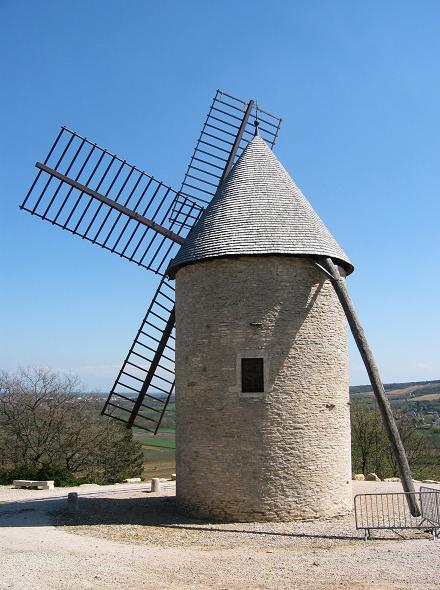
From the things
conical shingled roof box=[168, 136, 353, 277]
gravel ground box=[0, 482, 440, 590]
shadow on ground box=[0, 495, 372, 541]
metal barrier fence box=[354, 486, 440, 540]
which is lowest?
gravel ground box=[0, 482, 440, 590]

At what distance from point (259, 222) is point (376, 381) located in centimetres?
397

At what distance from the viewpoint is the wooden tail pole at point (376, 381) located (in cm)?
1169

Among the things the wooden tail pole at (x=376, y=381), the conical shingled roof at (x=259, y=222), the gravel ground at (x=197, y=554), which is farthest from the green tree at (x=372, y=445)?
the gravel ground at (x=197, y=554)

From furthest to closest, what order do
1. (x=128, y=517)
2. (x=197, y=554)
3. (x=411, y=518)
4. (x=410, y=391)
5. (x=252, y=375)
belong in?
(x=410, y=391), (x=128, y=517), (x=252, y=375), (x=411, y=518), (x=197, y=554)

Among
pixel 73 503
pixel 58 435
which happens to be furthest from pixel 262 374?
pixel 58 435

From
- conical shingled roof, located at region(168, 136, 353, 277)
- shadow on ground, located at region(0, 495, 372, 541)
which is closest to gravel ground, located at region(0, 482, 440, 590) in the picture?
shadow on ground, located at region(0, 495, 372, 541)

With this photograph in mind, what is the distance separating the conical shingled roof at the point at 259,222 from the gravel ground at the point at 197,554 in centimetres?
527

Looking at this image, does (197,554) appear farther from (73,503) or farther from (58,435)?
(58,435)

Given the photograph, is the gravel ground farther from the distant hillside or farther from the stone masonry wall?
the distant hillside

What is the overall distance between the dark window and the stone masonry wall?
1.23 feet

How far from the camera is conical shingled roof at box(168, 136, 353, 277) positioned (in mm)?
12680

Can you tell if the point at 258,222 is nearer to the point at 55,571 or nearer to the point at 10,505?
the point at 55,571

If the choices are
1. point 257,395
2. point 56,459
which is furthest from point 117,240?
point 56,459

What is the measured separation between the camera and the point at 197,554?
972 centimetres
